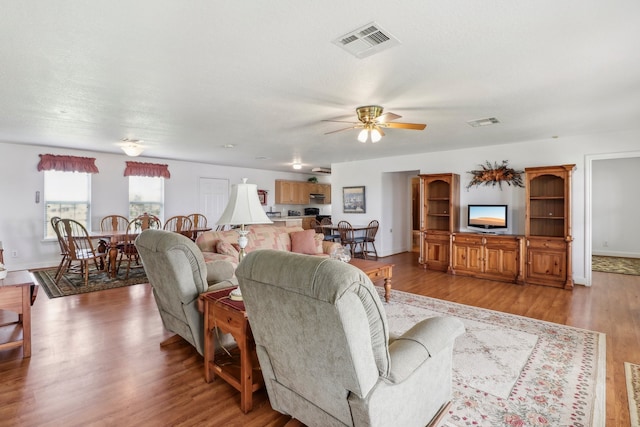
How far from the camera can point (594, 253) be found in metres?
7.39

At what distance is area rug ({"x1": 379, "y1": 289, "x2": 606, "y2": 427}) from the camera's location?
1914mm

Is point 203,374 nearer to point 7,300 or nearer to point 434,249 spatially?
point 7,300

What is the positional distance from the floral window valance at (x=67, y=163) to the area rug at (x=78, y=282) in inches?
74.3

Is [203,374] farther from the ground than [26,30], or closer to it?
closer to it

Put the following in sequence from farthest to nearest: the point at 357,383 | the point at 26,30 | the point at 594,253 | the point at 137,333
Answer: the point at 594,253 → the point at 137,333 → the point at 26,30 → the point at 357,383

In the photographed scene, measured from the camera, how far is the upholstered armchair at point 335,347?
46.5 inches

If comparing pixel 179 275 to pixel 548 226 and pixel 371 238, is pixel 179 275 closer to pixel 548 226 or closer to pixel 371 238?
pixel 371 238

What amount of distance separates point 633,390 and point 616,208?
6.80 m

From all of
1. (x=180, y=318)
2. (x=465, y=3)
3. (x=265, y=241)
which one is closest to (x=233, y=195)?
(x=180, y=318)

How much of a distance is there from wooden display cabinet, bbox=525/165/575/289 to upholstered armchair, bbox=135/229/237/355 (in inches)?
185

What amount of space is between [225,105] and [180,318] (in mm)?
2220

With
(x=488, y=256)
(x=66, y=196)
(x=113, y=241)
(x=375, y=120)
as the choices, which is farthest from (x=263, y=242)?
(x=66, y=196)

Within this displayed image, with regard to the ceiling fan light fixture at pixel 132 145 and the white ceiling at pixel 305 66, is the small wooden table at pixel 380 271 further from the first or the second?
the ceiling fan light fixture at pixel 132 145

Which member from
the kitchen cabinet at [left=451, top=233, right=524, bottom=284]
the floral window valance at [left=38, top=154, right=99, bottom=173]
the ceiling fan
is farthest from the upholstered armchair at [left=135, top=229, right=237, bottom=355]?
the floral window valance at [left=38, top=154, right=99, bottom=173]
